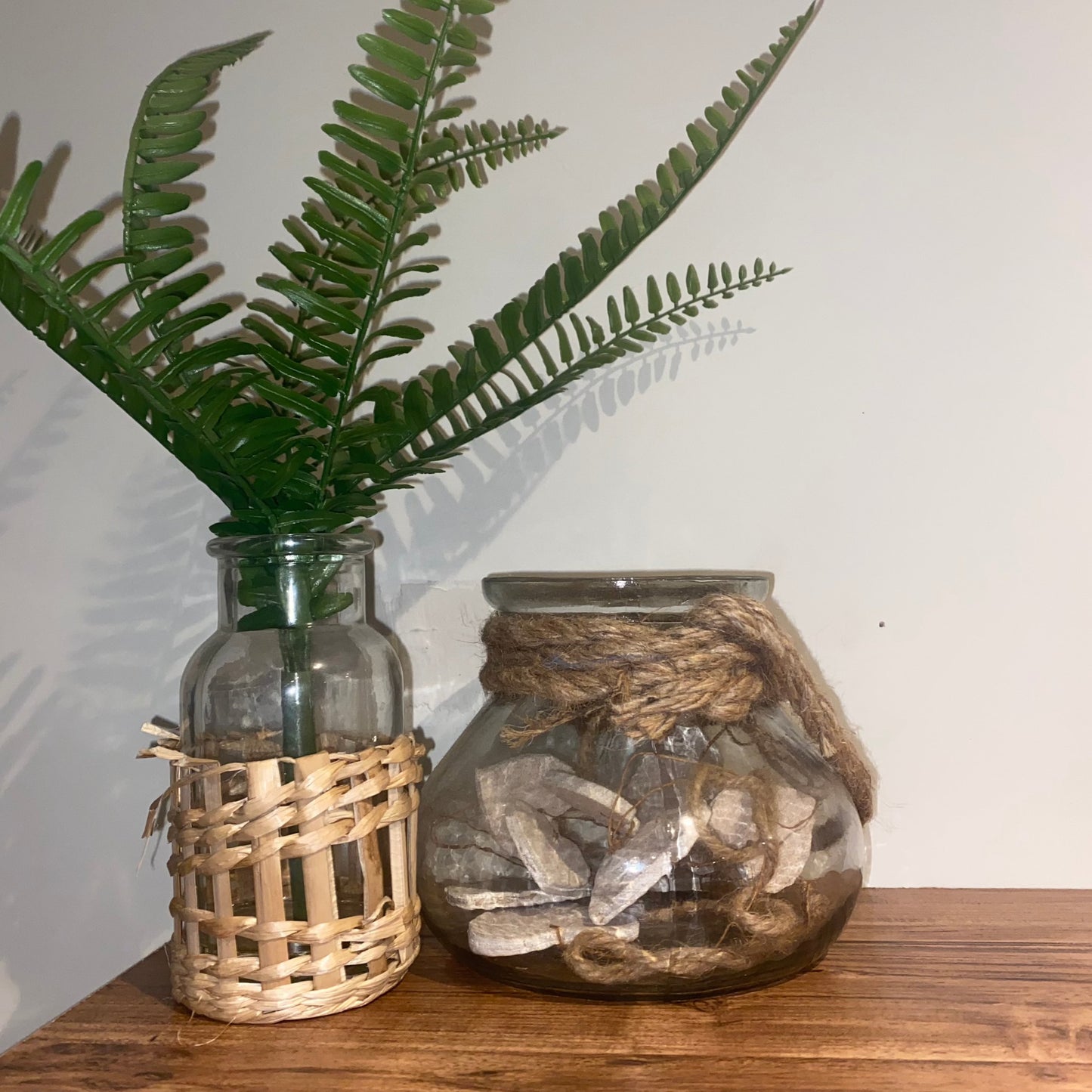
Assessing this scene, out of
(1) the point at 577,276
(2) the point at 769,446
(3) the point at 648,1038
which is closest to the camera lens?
(3) the point at 648,1038

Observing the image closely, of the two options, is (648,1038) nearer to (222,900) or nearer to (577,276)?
(222,900)

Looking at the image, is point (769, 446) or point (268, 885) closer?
point (268, 885)

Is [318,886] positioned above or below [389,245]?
below

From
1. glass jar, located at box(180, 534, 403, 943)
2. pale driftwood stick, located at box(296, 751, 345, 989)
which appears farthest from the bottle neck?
pale driftwood stick, located at box(296, 751, 345, 989)

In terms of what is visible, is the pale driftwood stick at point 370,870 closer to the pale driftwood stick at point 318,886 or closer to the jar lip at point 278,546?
the pale driftwood stick at point 318,886

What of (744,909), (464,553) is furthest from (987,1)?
(744,909)

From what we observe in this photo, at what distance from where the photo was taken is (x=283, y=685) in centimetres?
68

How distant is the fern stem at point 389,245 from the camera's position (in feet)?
2.16

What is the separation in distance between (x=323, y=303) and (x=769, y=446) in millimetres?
386

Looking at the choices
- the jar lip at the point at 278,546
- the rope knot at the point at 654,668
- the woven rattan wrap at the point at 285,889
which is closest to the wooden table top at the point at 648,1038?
the woven rattan wrap at the point at 285,889

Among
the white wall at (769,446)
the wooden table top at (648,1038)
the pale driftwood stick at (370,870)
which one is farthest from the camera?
the white wall at (769,446)

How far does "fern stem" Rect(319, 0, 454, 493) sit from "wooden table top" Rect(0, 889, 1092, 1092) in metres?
0.35

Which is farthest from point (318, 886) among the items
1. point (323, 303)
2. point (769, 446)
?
point (769, 446)

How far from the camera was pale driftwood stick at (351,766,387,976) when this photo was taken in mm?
657
